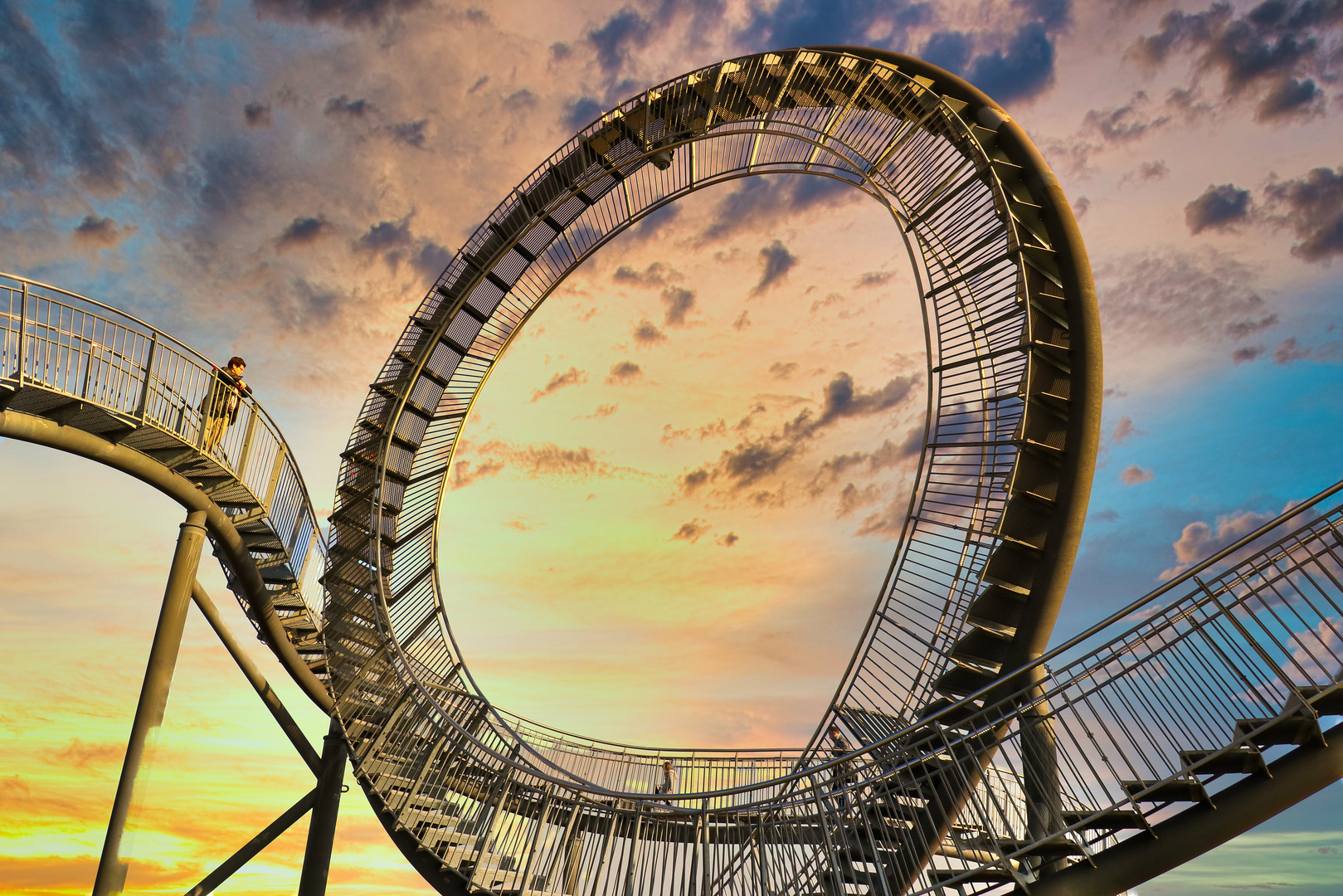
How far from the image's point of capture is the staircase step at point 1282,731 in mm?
6945

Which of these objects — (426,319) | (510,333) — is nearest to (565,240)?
(510,333)

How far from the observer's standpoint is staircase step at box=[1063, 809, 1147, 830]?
7.58m

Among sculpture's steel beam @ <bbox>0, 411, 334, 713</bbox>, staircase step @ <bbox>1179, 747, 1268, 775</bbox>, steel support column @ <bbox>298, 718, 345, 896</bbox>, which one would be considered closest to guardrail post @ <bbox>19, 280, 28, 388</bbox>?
sculpture's steel beam @ <bbox>0, 411, 334, 713</bbox>

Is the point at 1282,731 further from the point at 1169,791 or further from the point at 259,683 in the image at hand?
the point at 259,683

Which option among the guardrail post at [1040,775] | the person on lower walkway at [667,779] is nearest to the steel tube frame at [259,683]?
the person on lower walkway at [667,779]

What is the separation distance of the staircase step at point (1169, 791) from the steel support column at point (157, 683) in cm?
1103

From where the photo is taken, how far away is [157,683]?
448 inches

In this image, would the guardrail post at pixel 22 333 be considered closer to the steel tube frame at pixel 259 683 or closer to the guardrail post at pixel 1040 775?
the steel tube frame at pixel 259 683

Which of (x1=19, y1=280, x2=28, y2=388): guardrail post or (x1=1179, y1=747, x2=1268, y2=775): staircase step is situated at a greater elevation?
(x1=19, y1=280, x2=28, y2=388): guardrail post

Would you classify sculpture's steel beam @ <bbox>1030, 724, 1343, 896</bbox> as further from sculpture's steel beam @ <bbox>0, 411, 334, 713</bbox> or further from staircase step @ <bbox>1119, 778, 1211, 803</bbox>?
sculpture's steel beam @ <bbox>0, 411, 334, 713</bbox>

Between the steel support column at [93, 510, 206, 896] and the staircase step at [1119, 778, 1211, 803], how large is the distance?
11.0 m

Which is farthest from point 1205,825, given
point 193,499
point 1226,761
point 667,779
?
point 193,499

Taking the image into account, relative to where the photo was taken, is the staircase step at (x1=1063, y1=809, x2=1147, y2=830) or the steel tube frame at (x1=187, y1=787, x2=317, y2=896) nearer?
the staircase step at (x1=1063, y1=809, x2=1147, y2=830)

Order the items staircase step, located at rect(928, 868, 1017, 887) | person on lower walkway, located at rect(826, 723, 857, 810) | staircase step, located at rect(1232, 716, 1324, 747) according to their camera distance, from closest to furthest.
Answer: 1. staircase step, located at rect(1232, 716, 1324, 747)
2. staircase step, located at rect(928, 868, 1017, 887)
3. person on lower walkway, located at rect(826, 723, 857, 810)
